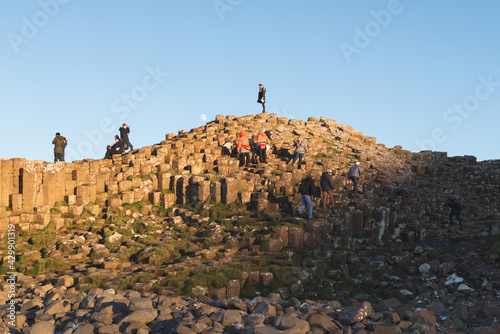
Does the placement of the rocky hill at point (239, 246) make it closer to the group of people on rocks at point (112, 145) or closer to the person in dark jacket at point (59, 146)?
the group of people on rocks at point (112, 145)

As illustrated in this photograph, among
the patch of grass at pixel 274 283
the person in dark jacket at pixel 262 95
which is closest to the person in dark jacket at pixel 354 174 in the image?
the patch of grass at pixel 274 283

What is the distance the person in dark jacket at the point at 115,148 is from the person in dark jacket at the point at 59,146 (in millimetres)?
2184

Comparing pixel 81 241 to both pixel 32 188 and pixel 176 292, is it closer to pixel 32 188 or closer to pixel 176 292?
pixel 32 188

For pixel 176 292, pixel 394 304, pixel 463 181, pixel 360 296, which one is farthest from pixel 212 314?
pixel 463 181

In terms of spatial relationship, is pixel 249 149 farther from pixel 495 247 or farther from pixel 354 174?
pixel 495 247

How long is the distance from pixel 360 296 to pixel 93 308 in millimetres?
8273

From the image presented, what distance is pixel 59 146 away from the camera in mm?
25875

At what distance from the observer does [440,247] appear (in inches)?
810

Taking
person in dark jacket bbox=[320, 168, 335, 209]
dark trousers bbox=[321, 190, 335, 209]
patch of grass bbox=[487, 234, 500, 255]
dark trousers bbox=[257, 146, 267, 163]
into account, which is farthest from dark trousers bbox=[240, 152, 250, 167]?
patch of grass bbox=[487, 234, 500, 255]

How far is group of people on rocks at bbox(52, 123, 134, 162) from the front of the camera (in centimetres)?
2584

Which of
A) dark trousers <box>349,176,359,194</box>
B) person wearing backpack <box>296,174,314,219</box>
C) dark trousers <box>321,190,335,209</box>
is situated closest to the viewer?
person wearing backpack <box>296,174,314,219</box>

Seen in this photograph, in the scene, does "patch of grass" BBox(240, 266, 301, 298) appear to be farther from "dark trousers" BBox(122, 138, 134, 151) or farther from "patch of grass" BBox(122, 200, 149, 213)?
"dark trousers" BBox(122, 138, 134, 151)

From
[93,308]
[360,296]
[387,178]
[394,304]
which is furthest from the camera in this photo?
[387,178]

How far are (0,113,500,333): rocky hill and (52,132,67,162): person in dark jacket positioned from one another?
8.53ft
